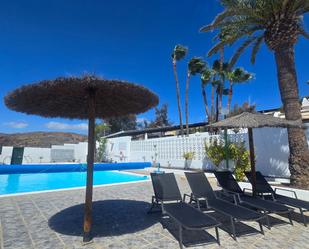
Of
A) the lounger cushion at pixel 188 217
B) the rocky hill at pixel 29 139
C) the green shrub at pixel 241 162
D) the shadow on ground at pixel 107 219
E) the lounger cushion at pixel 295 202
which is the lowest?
the shadow on ground at pixel 107 219

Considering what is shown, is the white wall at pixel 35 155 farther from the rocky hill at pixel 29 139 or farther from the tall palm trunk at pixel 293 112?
the tall palm trunk at pixel 293 112

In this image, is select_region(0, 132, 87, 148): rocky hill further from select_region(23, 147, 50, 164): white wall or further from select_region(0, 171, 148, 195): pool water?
select_region(0, 171, 148, 195): pool water

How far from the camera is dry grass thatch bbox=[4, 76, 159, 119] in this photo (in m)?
3.93

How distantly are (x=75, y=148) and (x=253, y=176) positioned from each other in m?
27.3

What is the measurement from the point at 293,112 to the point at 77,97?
823cm

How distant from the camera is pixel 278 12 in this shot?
9141 mm

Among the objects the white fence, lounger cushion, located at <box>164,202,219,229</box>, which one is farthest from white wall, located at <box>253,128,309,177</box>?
lounger cushion, located at <box>164,202,219,229</box>

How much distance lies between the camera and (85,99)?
16.1 ft

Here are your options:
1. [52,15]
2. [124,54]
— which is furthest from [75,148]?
[52,15]

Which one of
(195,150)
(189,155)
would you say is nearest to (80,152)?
(189,155)

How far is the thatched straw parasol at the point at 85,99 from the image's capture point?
3952 mm

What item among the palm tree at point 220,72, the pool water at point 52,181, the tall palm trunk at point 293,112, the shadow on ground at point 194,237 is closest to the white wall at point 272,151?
the tall palm trunk at point 293,112

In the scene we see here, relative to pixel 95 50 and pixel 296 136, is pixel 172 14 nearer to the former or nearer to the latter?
pixel 95 50

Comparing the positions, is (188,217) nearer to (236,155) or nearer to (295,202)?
(295,202)
